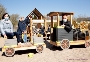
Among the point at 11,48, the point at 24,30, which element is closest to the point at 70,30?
the point at 24,30

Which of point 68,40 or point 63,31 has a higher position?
point 63,31

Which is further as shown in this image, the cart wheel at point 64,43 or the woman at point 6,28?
the cart wheel at point 64,43

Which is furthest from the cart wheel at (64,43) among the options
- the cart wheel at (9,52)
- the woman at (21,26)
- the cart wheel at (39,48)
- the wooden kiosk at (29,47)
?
the cart wheel at (9,52)

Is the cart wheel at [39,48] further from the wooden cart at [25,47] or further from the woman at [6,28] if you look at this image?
the woman at [6,28]

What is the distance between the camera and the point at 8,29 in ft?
26.9

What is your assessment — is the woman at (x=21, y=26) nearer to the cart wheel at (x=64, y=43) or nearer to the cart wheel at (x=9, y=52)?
the cart wheel at (x=9, y=52)

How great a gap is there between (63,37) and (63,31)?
1.25 feet

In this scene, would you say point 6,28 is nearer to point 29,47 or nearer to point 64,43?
point 29,47

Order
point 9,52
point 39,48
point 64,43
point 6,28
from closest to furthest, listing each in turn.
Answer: point 9,52
point 6,28
point 39,48
point 64,43

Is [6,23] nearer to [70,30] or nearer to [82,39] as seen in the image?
[70,30]

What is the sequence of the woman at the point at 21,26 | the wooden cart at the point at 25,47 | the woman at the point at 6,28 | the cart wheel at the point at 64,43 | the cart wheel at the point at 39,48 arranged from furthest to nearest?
the cart wheel at the point at 64,43, the woman at the point at 21,26, the cart wheel at the point at 39,48, the woman at the point at 6,28, the wooden cart at the point at 25,47

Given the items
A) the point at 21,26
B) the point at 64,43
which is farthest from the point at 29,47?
the point at 64,43

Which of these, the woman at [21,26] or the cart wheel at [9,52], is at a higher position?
the woman at [21,26]

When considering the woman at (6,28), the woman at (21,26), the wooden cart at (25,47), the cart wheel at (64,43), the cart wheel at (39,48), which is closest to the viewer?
the wooden cart at (25,47)
